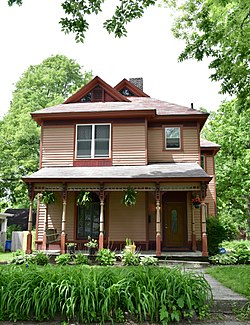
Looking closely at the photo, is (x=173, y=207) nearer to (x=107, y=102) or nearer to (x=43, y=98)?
(x=107, y=102)

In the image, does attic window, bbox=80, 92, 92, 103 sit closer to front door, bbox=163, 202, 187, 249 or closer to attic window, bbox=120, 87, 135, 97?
attic window, bbox=120, 87, 135, 97

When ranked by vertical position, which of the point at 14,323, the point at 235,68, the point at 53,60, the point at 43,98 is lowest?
the point at 14,323

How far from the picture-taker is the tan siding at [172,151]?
15.9 meters

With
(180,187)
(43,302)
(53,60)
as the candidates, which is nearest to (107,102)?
(180,187)

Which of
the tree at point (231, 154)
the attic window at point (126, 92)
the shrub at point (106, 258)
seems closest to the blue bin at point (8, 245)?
the shrub at point (106, 258)

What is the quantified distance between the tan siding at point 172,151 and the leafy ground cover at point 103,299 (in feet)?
35.8

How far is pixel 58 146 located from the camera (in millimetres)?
15852

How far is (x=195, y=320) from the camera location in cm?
500

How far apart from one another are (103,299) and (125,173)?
29.7ft

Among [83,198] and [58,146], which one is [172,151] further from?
[58,146]

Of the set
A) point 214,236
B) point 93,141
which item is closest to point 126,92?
point 93,141

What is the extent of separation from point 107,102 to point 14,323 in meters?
13.0

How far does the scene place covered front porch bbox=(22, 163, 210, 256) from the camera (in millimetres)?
13648

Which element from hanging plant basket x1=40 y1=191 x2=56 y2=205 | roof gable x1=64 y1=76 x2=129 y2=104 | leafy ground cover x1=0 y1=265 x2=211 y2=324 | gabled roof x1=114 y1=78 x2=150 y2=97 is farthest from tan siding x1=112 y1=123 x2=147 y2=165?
leafy ground cover x1=0 y1=265 x2=211 y2=324
